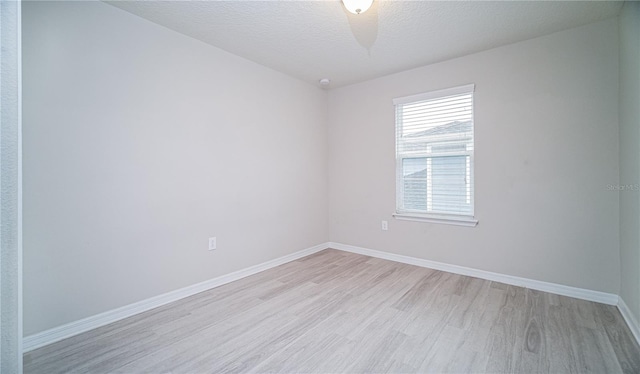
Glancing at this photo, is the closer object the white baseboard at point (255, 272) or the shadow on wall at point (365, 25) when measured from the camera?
Result: the white baseboard at point (255, 272)

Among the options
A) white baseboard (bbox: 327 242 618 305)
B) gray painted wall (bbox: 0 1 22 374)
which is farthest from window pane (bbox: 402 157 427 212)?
gray painted wall (bbox: 0 1 22 374)

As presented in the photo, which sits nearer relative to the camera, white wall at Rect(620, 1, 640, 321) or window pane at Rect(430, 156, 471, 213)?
white wall at Rect(620, 1, 640, 321)

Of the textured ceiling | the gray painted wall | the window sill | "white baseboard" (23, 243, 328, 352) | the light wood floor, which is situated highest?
the textured ceiling

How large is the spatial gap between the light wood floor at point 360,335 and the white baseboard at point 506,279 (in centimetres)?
9

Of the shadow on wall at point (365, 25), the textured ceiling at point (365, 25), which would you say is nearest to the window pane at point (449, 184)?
the textured ceiling at point (365, 25)

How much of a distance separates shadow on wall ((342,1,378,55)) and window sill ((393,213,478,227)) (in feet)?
6.69

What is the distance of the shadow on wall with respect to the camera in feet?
7.43

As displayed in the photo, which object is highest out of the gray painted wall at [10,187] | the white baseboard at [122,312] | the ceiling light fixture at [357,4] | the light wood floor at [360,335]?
the ceiling light fixture at [357,4]

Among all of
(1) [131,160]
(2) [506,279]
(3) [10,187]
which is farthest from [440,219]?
(3) [10,187]

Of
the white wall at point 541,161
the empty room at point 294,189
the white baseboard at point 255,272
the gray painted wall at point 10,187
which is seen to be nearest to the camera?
the gray painted wall at point 10,187

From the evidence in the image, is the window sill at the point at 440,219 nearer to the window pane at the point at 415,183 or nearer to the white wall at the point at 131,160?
the window pane at the point at 415,183

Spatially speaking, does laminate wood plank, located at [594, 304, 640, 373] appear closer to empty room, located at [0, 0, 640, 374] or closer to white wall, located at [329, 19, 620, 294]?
empty room, located at [0, 0, 640, 374]

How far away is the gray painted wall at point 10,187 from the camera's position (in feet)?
Answer: 2.75

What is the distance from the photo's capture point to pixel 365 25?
2434mm
